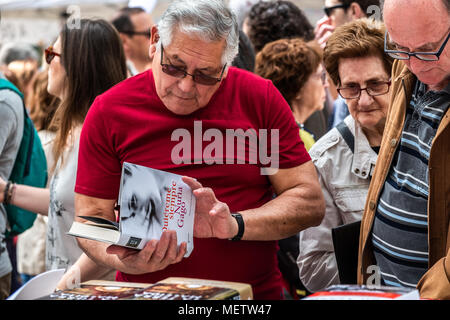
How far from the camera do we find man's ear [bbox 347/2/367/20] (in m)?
3.45

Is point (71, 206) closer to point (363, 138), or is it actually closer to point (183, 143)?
point (183, 143)

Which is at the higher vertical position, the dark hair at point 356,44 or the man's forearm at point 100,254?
the dark hair at point 356,44

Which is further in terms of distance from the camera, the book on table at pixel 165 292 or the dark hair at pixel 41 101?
the dark hair at pixel 41 101

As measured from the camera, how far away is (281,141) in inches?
84.2

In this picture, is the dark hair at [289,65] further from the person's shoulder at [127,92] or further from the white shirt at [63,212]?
the person's shoulder at [127,92]

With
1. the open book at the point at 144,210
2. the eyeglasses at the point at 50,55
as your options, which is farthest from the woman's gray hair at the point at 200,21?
the eyeglasses at the point at 50,55

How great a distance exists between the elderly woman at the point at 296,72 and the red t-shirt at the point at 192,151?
1.11 metres

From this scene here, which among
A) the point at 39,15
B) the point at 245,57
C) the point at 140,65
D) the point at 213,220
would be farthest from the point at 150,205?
the point at 39,15

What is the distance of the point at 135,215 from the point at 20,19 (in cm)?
786

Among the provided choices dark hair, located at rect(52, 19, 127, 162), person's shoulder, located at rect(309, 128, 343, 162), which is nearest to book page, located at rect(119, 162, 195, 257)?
person's shoulder, located at rect(309, 128, 343, 162)

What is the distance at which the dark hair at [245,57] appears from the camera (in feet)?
10.9

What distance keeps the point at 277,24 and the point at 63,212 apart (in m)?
2.04

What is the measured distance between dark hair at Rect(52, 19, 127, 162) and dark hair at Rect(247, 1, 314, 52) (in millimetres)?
1459

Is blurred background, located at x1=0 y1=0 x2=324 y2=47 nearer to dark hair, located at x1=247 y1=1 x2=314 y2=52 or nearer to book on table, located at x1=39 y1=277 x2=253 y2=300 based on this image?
dark hair, located at x1=247 y1=1 x2=314 y2=52
